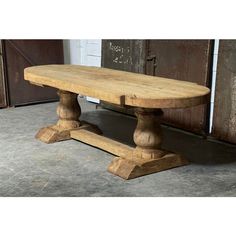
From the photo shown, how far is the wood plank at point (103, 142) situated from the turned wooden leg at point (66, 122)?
0.09 meters

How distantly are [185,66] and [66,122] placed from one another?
4.11 feet

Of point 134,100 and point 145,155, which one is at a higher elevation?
point 134,100

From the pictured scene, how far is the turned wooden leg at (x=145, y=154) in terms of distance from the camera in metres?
3.13

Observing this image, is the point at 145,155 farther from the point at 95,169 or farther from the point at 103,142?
the point at 103,142

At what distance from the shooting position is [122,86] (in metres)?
3.18

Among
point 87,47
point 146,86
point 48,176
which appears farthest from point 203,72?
point 87,47

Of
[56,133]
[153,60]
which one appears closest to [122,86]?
[56,133]

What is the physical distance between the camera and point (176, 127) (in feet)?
14.6

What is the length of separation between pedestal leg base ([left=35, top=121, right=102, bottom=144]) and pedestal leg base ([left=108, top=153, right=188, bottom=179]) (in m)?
0.89

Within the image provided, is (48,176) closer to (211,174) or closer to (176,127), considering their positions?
(211,174)

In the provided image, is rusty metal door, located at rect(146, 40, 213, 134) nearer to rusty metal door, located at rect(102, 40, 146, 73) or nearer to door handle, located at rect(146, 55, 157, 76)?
door handle, located at rect(146, 55, 157, 76)

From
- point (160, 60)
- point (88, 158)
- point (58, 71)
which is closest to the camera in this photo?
point (88, 158)

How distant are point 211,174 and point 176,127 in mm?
1282

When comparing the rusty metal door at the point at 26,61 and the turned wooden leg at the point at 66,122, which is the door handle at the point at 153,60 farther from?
the rusty metal door at the point at 26,61
